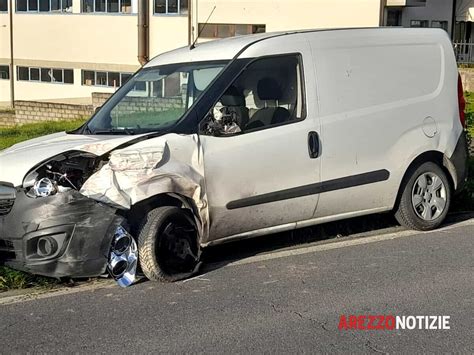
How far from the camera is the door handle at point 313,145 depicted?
21.1ft

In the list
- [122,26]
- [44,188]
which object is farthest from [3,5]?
[44,188]

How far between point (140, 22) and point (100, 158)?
A: 25.9 meters

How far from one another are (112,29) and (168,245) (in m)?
27.5

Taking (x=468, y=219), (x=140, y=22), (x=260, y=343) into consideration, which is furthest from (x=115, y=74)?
(x=260, y=343)

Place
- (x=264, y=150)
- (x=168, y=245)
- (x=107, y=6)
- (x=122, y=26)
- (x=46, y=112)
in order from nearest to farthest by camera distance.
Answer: (x=168, y=245)
(x=264, y=150)
(x=46, y=112)
(x=122, y=26)
(x=107, y=6)

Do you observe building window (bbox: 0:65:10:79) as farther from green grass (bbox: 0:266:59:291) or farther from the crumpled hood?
green grass (bbox: 0:266:59:291)

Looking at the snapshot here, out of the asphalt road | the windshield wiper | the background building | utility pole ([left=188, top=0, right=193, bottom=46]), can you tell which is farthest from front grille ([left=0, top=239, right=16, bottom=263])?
utility pole ([left=188, top=0, right=193, bottom=46])

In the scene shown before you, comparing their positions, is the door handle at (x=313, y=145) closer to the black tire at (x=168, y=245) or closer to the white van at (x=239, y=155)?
the white van at (x=239, y=155)

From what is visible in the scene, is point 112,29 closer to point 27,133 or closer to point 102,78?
point 102,78

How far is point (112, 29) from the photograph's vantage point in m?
32.0

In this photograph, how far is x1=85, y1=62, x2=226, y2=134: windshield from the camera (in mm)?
6168

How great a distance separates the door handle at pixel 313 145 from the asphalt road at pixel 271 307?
0.88 meters

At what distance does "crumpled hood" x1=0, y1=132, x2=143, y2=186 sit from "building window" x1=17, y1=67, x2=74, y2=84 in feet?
94.6

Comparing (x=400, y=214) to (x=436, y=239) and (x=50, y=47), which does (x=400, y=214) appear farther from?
(x=50, y=47)
